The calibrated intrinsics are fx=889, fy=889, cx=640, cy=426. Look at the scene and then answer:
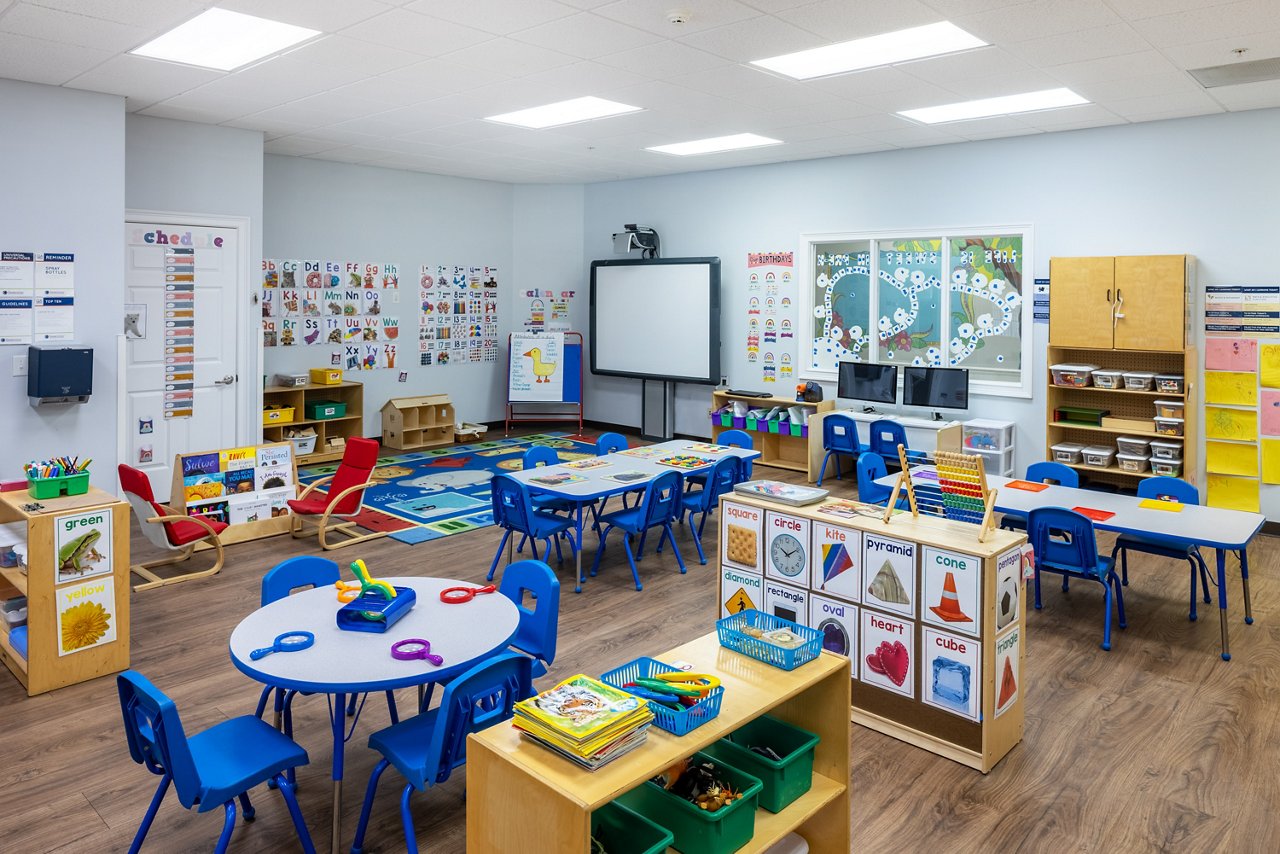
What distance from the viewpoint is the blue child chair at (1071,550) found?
458 centimetres

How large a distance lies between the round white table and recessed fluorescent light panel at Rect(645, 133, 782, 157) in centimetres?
589

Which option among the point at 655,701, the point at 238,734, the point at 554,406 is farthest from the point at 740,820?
the point at 554,406

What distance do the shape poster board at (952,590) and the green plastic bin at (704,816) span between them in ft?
4.92

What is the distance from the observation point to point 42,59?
550 cm

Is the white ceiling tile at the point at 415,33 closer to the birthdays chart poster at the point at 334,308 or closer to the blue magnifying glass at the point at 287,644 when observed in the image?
the blue magnifying glass at the point at 287,644

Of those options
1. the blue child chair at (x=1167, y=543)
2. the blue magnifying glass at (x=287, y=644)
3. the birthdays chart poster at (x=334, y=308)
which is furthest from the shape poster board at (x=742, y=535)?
the birthdays chart poster at (x=334, y=308)

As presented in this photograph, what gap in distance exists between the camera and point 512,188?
11508 mm

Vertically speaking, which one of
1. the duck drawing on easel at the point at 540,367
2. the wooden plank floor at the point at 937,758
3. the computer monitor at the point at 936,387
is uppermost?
the duck drawing on easel at the point at 540,367

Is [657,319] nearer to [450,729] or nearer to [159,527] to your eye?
[159,527]

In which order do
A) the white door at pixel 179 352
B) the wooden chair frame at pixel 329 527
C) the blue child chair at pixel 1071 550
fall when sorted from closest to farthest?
the blue child chair at pixel 1071 550
the wooden chair frame at pixel 329 527
the white door at pixel 179 352

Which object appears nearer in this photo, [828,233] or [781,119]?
[781,119]

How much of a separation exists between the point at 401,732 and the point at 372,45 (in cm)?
398

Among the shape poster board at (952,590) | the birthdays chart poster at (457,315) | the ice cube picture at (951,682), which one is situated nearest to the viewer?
the shape poster board at (952,590)

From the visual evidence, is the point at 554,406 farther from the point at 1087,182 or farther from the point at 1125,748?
the point at 1125,748
